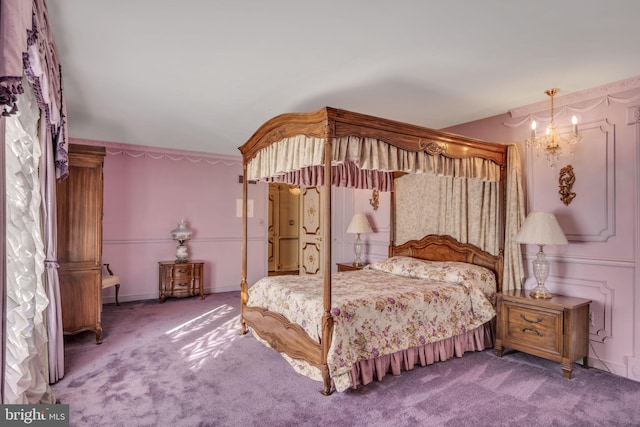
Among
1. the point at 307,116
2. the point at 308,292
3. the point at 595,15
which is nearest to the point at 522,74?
the point at 595,15

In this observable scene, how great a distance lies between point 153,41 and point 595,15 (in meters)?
2.77

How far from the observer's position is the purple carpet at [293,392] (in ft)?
7.81

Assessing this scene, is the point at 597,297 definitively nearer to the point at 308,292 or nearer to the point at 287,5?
the point at 308,292

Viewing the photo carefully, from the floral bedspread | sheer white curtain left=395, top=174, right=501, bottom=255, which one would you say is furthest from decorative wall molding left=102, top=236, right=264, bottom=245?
sheer white curtain left=395, top=174, right=501, bottom=255

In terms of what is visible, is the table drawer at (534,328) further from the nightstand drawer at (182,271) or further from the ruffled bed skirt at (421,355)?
the nightstand drawer at (182,271)

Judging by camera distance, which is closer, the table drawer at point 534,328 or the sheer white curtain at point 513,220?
the table drawer at point 534,328

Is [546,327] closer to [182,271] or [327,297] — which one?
[327,297]

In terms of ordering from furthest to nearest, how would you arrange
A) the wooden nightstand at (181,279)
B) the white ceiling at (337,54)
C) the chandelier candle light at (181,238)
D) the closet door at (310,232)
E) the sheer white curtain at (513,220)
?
the closet door at (310,232) → the chandelier candle light at (181,238) → the wooden nightstand at (181,279) → the sheer white curtain at (513,220) → the white ceiling at (337,54)

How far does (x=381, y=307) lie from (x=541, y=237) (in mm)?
1557

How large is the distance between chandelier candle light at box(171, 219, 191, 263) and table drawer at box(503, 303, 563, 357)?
15.3 feet

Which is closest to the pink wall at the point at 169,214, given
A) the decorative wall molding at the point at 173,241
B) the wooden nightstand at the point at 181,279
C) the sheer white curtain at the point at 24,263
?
the decorative wall molding at the point at 173,241

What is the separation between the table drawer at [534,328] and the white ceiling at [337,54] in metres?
1.97

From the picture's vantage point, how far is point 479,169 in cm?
373
